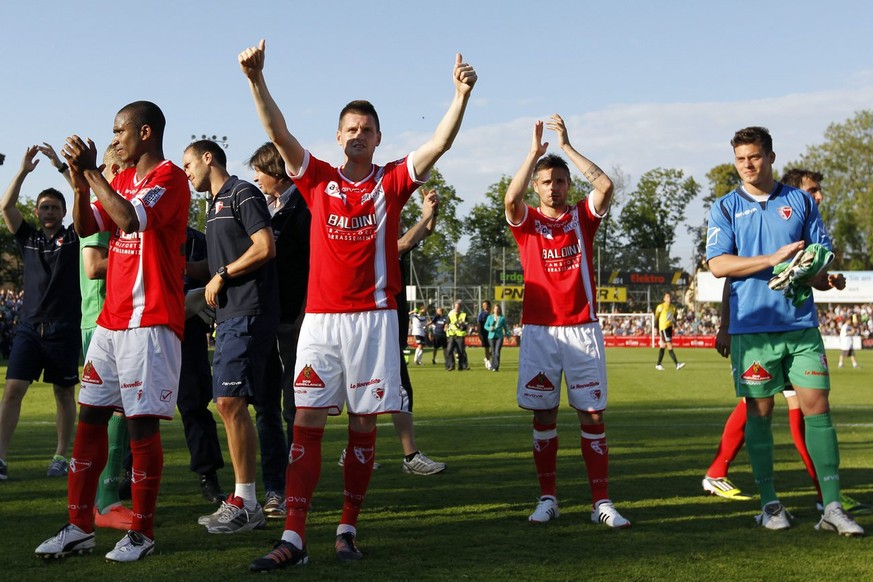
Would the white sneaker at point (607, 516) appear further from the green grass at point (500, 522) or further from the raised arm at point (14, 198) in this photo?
the raised arm at point (14, 198)

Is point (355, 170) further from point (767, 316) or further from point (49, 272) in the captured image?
point (49, 272)

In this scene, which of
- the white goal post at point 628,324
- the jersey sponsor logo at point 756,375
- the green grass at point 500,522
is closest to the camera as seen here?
the green grass at point 500,522

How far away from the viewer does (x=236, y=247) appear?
19.0ft

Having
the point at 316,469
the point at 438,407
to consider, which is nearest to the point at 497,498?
the point at 316,469

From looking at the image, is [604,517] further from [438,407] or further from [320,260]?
[438,407]

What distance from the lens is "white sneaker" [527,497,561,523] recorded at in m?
5.73

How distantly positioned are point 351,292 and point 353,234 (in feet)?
1.00

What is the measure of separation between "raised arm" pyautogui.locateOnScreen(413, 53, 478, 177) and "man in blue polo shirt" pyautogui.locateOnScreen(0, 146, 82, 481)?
14.0ft

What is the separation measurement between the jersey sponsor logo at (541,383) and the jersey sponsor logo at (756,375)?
118cm

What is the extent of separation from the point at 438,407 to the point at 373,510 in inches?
334

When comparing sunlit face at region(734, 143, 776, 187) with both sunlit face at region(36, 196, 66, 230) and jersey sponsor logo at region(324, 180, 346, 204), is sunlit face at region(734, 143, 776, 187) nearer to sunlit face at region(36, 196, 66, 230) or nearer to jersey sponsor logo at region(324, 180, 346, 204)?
jersey sponsor logo at region(324, 180, 346, 204)

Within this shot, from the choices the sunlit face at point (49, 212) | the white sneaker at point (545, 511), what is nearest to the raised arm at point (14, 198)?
the sunlit face at point (49, 212)

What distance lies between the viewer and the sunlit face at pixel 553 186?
6152mm

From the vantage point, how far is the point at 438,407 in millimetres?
14672
